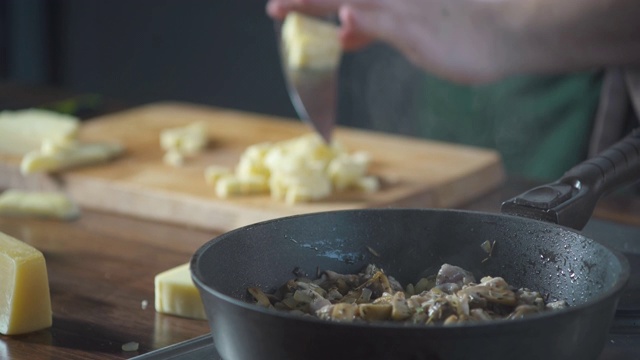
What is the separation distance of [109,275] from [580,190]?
69cm

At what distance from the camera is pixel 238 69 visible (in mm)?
4332

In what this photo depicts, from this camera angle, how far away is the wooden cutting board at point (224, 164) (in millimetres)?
1830

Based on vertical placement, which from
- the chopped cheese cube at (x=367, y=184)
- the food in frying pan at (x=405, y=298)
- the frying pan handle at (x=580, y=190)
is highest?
the frying pan handle at (x=580, y=190)

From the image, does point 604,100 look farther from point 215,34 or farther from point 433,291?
point 215,34

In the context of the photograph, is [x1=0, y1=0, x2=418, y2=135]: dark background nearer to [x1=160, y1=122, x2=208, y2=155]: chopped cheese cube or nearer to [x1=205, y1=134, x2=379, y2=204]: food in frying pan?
[x1=160, y1=122, x2=208, y2=155]: chopped cheese cube

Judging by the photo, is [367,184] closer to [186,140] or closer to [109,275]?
[186,140]

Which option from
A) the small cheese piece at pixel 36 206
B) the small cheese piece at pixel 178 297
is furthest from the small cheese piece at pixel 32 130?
the small cheese piece at pixel 178 297

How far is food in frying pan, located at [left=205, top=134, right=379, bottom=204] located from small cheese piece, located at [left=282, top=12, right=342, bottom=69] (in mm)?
159

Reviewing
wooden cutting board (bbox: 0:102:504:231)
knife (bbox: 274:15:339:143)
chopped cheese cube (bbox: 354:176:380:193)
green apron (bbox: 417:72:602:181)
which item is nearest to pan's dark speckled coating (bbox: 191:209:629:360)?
wooden cutting board (bbox: 0:102:504:231)

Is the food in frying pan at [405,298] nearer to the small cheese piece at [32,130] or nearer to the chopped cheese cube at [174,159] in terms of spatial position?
the chopped cheese cube at [174,159]

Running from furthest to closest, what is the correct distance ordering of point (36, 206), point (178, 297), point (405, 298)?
point (36, 206), point (178, 297), point (405, 298)

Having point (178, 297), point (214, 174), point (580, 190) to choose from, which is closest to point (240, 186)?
point (214, 174)

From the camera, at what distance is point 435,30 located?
2.20 meters

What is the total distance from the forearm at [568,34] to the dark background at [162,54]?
1771 millimetres
